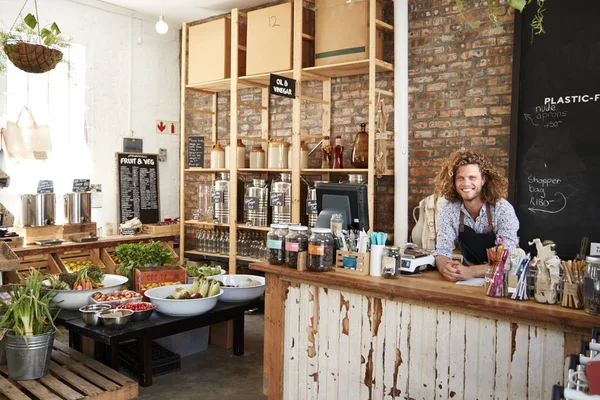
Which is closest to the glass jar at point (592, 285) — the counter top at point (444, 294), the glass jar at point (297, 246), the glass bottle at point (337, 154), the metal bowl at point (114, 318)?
the counter top at point (444, 294)

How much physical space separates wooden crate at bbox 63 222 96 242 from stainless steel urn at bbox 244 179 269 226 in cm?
176

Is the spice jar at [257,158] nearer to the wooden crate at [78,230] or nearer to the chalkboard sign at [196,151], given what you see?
the chalkboard sign at [196,151]

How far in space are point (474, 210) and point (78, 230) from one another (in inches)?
173

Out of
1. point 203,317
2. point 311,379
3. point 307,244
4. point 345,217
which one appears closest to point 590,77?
point 345,217

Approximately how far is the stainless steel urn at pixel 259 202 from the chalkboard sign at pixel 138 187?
166cm

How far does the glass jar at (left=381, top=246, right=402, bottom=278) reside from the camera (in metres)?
2.71

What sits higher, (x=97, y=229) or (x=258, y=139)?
(x=258, y=139)

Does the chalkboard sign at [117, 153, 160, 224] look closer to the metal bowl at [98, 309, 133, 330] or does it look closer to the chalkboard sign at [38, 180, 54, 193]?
the chalkboard sign at [38, 180, 54, 193]

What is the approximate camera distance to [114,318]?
3.30m

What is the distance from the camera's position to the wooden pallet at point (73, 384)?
9.55 ft

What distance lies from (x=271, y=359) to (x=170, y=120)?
4797 millimetres

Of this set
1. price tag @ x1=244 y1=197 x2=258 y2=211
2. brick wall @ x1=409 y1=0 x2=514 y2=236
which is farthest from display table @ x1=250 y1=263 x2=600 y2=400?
price tag @ x1=244 y1=197 x2=258 y2=211

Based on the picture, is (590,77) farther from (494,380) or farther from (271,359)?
(271,359)

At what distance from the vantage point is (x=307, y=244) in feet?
9.65
